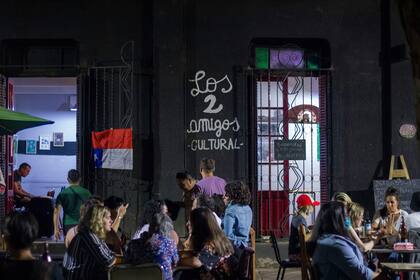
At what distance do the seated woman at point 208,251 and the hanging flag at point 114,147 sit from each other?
16.1ft

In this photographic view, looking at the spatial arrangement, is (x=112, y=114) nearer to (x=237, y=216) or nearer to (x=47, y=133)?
(x=47, y=133)

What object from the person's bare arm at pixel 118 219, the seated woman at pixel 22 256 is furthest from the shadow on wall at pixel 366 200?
the seated woman at pixel 22 256

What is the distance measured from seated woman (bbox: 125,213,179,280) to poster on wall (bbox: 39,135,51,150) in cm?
878

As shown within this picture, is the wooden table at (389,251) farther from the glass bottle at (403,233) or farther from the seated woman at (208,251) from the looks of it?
the seated woman at (208,251)

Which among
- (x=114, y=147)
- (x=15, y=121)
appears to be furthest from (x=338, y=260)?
(x=114, y=147)

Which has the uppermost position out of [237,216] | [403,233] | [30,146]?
[30,146]

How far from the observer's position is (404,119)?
11648 millimetres

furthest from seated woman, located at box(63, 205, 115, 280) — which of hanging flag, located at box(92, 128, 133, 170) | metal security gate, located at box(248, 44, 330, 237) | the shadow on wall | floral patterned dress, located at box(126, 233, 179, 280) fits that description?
the shadow on wall

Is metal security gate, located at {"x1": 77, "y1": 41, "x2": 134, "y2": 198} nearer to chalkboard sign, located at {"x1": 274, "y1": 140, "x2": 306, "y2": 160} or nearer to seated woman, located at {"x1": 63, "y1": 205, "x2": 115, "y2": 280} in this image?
chalkboard sign, located at {"x1": 274, "y1": 140, "x2": 306, "y2": 160}

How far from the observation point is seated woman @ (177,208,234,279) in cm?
634

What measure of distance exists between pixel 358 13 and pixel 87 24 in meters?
4.39

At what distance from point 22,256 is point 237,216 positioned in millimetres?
3824

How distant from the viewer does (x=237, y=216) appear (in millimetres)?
8047

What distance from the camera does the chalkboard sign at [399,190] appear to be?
36.9 feet
